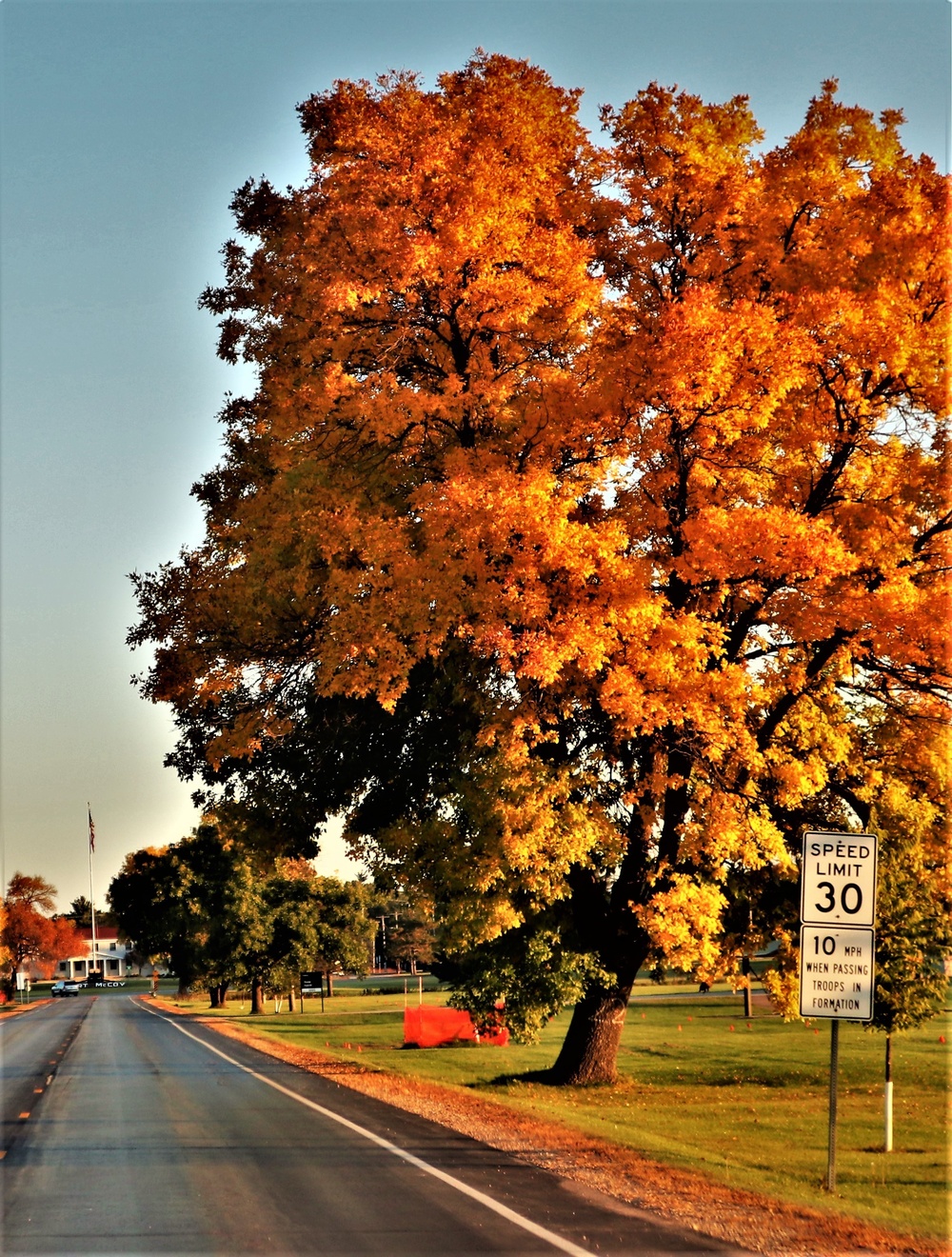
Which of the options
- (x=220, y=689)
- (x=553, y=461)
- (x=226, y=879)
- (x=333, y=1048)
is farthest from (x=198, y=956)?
(x=553, y=461)

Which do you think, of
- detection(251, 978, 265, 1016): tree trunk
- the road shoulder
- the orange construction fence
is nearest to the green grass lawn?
the road shoulder

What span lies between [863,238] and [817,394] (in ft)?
7.11

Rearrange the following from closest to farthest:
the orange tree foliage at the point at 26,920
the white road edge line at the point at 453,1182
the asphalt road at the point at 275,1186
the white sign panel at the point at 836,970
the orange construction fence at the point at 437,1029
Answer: the white road edge line at the point at 453,1182
the asphalt road at the point at 275,1186
the white sign panel at the point at 836,970
the orange construction fence at the point at 437,1029
the orange tree foliage at the point at 26,920

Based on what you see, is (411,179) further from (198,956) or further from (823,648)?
(198,956)

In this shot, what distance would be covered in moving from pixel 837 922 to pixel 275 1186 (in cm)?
565

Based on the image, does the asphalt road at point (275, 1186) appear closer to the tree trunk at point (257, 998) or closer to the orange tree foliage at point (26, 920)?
the tree trunk at point (257, 998)

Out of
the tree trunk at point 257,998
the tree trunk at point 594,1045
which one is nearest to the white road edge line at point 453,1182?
the tree trunk at point 594,1045

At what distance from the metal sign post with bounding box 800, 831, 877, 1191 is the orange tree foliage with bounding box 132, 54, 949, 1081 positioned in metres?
4.92

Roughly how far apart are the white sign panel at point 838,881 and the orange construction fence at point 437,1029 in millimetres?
28362

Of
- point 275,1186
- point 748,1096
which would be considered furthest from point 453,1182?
point 748,1096

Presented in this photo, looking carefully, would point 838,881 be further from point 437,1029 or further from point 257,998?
point 257,998

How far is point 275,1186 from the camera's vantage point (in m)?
12.2

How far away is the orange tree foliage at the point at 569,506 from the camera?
1709 cm

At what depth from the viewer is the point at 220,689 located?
65.2 ft
